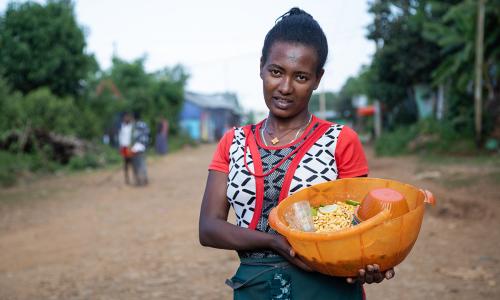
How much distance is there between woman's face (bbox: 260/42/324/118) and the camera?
5.46 ft

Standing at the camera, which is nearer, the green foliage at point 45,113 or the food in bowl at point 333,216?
the food in bowl at point 333,216

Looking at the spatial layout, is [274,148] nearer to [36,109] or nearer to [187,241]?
[187,241]

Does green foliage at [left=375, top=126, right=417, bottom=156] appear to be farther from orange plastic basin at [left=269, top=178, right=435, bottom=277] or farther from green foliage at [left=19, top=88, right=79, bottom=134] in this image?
orange plastic basin at [left=269, top=178, right=435, bottom=277]

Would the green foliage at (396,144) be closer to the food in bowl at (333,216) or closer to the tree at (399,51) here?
the tree at (399,51)

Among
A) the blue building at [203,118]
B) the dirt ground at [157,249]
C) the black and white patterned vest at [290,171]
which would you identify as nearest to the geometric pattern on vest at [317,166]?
the black and white patterned vest at [290,171]

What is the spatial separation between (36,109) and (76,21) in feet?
16.3

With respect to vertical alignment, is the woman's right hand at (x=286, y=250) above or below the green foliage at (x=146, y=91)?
below

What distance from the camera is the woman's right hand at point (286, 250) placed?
151cm

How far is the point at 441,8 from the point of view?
15.0 m

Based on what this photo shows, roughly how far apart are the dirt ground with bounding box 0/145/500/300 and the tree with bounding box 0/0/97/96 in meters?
8.19

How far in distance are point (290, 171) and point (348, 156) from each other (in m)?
0.21

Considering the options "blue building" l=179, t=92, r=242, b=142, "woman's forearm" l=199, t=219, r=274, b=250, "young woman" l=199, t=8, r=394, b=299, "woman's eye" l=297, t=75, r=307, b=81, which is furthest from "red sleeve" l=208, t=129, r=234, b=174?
"blue building" l=179, t=92, r=242, b=142

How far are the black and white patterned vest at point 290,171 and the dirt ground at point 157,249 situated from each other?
2.58 meters

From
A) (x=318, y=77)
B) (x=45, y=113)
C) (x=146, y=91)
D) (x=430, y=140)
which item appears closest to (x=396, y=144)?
(x=430, y=140)
